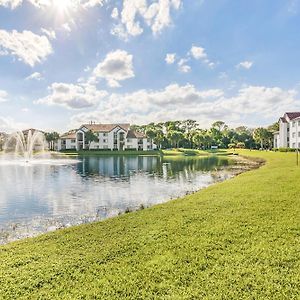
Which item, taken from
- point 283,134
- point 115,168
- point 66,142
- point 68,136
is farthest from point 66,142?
point 283,134

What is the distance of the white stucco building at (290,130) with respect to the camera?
207 ft

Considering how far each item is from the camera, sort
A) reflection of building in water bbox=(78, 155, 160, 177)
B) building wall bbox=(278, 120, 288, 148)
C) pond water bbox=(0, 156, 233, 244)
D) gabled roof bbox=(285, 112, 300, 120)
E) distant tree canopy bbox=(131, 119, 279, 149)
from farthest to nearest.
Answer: distant tree canopy bbox=(131, 119, 279, 149) → building wall bbox=(278, 120, 288, 148) → gabled roof bbox=(285, 112, 300, 120) → reflection of building in water bbox=(78, 155, 160, 177) → pond water bbox=(0, 156, 233, 244)

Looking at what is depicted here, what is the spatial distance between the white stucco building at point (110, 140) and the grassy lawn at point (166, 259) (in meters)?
86.3

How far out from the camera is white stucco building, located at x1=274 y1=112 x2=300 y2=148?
63.0 metres

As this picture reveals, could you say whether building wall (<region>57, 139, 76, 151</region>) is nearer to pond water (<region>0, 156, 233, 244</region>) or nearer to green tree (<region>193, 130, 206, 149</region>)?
green tree (<region>193, 130, 206, 149</region>)

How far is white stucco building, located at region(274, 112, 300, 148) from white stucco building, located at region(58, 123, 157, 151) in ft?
143

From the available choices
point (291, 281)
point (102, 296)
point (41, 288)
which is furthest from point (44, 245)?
point (291, 281)

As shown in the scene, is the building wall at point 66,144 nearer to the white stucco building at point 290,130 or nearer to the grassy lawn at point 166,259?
the white stucco building at point 290,130

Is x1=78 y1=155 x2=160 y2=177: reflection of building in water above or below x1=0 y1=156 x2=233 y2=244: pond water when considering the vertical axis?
above

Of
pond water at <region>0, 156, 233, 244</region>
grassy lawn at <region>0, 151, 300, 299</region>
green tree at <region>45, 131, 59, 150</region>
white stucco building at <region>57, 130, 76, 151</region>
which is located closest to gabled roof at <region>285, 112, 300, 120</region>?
pond water at <region>0, 156, 233, 244</region>

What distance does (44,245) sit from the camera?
8.28 meters

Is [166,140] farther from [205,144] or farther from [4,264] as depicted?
[4,264]

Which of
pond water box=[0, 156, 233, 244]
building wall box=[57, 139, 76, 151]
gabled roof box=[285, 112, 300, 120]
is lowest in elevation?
pond water box=[0, 156, 233, 244]

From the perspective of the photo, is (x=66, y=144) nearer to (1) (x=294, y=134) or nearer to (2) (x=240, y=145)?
(2) (x=240, y=145)
